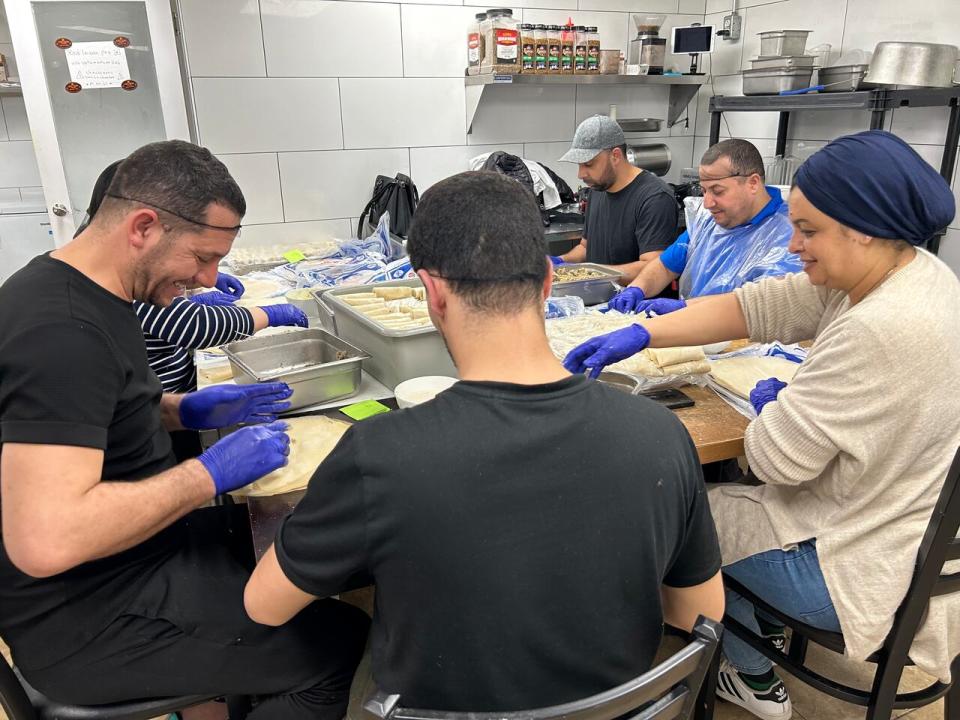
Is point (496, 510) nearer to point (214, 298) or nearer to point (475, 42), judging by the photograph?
point (214, 298)

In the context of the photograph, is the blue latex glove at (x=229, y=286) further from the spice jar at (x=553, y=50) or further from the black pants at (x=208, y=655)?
the spice jar at (x=553, y=50)

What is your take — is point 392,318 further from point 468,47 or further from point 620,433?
point 468,47

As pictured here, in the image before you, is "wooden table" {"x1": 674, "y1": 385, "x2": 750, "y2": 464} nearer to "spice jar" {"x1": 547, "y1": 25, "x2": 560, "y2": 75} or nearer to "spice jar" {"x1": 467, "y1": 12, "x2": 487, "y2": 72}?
"spice jar" {"x1": 547, "y1": 25, "x2": 560, "y2": 75}

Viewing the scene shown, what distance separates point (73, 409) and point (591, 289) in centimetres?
181

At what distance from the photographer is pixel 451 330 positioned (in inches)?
35.2

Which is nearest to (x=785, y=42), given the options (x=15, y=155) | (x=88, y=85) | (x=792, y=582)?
(x=792, y=582)

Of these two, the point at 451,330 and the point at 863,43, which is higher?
the point at 863,43

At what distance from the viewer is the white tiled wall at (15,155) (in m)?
→ 4.25

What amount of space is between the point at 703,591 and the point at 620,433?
33 centimetres

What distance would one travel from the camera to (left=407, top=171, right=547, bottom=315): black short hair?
864mm

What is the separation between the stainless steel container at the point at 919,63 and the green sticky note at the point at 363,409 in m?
2.71

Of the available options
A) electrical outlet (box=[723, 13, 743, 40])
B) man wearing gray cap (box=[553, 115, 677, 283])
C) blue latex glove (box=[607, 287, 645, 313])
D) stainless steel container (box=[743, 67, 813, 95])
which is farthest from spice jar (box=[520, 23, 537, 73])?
blue latex glove (box=[607, 287, 645, 313])

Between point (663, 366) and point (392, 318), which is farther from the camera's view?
point (392, 318)

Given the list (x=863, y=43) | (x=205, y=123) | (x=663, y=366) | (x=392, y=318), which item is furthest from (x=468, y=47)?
(x=663, y=366)
